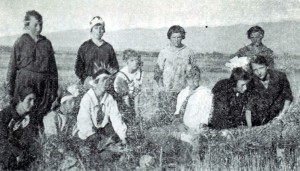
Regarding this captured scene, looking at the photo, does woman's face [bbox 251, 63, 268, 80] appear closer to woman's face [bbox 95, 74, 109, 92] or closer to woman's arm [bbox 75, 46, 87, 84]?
woman's face [bbox 95, 74, 109, 92]

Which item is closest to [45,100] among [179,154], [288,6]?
[179,154]

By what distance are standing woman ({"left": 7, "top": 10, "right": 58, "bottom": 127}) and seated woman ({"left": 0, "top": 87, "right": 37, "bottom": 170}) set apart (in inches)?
3.3

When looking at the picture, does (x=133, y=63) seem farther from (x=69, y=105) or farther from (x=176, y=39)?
(x=69, y=105)

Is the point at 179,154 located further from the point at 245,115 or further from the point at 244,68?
the point at 244,68

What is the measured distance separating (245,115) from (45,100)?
7.86ft

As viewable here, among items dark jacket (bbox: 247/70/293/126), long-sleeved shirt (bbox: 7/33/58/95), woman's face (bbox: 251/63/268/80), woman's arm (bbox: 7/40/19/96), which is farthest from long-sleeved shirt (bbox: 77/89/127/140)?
woman's face (bbox: 251/63/268/80)

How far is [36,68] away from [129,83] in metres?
1.12

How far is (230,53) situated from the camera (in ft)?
18.8

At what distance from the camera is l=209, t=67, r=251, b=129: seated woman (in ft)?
18.0

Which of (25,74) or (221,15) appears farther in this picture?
(221,15)

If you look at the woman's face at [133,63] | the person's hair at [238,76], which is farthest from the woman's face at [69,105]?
the person's hair at [238,76]

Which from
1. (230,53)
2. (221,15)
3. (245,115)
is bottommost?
(245,115)

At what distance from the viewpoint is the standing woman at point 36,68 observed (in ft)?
17.8

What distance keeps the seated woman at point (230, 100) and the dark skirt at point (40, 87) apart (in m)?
1.93
